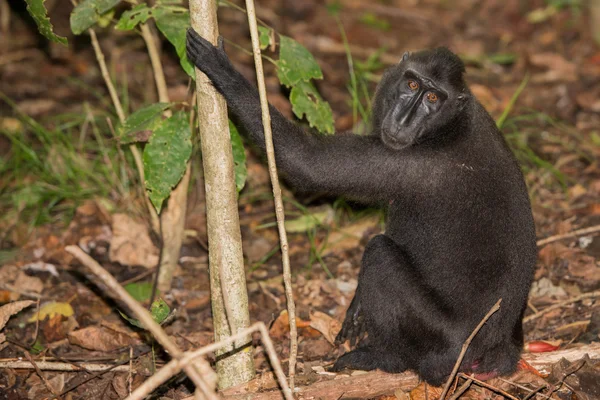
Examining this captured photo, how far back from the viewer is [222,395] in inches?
172

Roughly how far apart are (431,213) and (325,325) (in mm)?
1289

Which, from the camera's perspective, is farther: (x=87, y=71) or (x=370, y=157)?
(x=87, y=71)

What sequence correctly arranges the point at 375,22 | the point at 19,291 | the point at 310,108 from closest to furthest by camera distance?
1. the point at 310,108
2. the point at 19,291
3. the point at 375,22

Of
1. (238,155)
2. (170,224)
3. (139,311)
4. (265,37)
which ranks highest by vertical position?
(265,37)

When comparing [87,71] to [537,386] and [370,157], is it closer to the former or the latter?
[370,157]

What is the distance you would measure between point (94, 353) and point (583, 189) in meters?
4.71

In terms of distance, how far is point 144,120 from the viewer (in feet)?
16.0

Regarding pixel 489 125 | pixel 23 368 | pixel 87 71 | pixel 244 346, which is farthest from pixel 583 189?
pixel 87 71

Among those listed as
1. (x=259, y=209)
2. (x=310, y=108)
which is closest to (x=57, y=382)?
(x=310, y=108)

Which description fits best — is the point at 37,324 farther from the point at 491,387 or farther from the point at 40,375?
the point at 491,387

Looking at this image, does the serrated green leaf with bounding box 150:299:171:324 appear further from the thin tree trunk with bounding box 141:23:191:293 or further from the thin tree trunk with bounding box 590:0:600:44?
the thin tree trunk with bounding box 590:0:600:44

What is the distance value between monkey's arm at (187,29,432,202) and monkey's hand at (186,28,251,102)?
15 centimetres

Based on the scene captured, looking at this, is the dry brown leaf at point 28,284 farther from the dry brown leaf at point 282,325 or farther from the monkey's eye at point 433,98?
the monkey's eye at point 433,98

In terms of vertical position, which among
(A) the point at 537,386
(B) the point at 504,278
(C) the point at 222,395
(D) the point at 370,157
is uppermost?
(D) the point at 370,157
